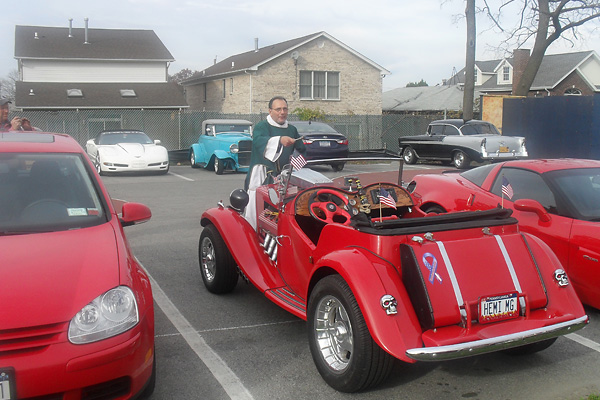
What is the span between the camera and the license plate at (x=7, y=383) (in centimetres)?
274

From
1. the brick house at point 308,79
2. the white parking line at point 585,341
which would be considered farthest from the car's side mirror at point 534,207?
the brick house at point 308,79

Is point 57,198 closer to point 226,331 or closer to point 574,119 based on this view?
point 226,331

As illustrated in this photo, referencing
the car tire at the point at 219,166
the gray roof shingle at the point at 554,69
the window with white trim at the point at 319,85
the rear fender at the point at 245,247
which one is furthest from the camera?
the gray roof shingle at the point at 554,69

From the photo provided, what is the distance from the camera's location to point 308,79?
114 ft

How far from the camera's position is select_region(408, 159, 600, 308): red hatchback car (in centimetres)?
501

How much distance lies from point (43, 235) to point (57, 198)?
0.48m

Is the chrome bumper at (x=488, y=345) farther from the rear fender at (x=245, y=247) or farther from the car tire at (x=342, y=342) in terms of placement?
→ the rear fender at (x=245, y=247)

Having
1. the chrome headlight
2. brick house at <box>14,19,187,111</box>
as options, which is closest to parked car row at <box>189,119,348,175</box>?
the chrome headlight

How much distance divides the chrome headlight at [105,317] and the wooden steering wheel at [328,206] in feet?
5.44

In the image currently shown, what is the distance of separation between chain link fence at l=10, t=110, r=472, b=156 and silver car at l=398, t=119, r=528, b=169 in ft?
16.5

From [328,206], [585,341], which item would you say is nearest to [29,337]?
[328,206]

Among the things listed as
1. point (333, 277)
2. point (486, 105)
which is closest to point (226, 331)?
point (333, 277)

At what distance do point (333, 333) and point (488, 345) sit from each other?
3.19ft

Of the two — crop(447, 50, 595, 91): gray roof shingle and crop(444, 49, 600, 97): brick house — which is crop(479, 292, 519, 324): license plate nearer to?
crop(444, 49, 600, 97): brick house
